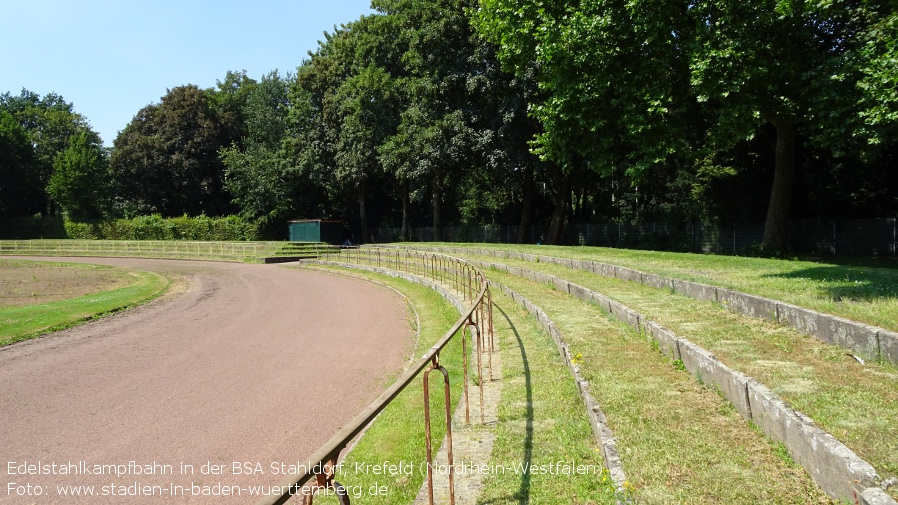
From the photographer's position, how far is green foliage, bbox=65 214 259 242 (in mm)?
52312

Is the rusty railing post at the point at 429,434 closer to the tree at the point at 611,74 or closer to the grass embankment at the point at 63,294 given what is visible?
the grass embankment at the point at 63,294

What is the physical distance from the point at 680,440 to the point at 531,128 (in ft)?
92.0

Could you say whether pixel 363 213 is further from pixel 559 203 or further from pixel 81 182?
pixel 81 182

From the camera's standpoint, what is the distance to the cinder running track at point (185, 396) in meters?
5.97

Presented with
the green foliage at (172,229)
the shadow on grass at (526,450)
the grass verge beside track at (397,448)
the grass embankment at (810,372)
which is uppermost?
the green foliage at (172,229)

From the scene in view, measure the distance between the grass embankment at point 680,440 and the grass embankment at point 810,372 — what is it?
45 centimetres

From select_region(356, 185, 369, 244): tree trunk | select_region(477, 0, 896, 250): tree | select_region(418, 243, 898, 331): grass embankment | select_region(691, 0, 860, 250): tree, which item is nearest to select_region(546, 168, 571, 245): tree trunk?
select_region(477, 0, 896, 250): tree

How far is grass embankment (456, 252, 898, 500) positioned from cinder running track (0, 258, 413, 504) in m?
4.83

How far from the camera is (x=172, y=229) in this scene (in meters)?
54.0

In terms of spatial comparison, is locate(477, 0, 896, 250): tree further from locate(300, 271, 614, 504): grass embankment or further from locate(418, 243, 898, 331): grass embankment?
locate(300, 271, 614, 504): grass embankment

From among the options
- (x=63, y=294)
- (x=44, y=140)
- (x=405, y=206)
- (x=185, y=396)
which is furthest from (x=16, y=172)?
(x=185, y=396)

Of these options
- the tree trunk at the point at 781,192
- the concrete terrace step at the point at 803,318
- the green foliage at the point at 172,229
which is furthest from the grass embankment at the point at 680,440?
the green foliage at the point at 172,229

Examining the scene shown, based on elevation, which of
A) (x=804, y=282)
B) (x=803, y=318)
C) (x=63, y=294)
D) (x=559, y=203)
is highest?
(x=559, y=203)

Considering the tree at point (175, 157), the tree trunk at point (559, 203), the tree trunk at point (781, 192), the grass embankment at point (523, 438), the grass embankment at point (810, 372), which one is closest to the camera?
the grass embankment at point (810, 372)
